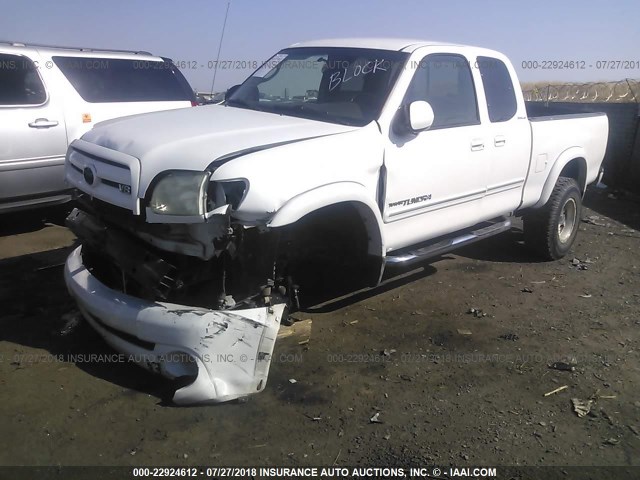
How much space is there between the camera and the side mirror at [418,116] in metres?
3.83

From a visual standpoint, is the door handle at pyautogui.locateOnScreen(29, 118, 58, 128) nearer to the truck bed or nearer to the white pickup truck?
the white pickup truck

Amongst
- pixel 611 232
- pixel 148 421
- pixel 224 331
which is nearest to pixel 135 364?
pixel 148 421

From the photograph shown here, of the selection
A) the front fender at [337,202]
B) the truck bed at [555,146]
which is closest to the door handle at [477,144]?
the truck bed at [555,146]

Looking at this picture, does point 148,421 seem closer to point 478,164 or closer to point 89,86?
point 478,164

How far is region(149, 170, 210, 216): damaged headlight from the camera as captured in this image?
3.01 m

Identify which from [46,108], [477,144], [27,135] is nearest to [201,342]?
[477,144]

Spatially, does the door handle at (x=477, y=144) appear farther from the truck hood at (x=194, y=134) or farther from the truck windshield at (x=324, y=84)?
the truck hood at (x=194, y=134)

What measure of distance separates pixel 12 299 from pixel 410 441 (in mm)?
3279

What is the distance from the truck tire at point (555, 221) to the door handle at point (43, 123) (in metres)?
5.00

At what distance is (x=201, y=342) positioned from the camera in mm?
3090

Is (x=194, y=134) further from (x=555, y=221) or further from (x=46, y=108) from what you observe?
(x=555, y=221)

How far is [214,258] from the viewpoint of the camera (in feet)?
10.6

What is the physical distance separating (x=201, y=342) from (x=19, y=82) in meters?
4.33

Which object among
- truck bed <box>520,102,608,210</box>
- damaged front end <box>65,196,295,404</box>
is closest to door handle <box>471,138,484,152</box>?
truck bed <box>520,102,608,210</box>
